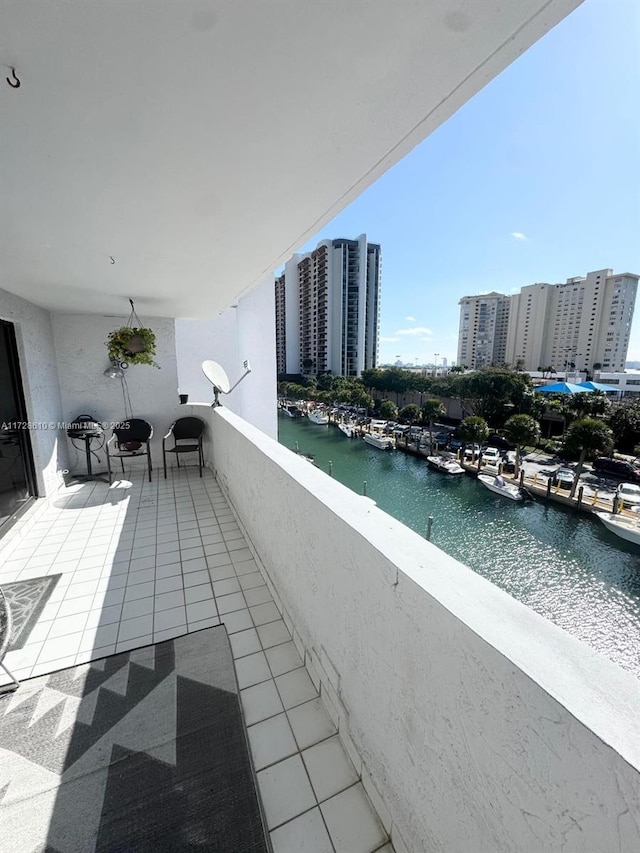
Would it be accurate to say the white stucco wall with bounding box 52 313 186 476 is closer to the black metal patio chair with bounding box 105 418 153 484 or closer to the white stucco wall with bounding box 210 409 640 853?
the black metal patio chair with bounding box 105 418 153 484

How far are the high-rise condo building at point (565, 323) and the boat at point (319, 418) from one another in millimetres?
31944

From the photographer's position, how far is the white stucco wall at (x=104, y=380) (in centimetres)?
473

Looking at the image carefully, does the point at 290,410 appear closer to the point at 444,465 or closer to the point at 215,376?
the point at 444,465

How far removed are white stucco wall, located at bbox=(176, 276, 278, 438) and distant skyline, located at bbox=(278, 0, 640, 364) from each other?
2.70 metres

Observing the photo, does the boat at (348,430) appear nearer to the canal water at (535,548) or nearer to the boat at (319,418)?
the boat at (319,418)

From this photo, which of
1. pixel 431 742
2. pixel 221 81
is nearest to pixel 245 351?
pixel 221 81

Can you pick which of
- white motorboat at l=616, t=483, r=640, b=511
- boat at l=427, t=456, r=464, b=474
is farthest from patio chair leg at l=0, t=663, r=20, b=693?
boat at l=427, t=456, r=464, b=474

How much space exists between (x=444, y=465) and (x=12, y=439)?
74.0 feet

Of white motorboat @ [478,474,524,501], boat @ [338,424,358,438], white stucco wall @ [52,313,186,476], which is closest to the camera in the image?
white stucco wall @ [52,313,186,476]

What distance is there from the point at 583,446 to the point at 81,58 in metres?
20.5

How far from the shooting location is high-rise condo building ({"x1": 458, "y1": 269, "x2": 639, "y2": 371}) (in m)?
43.8

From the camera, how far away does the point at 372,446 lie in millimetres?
29234

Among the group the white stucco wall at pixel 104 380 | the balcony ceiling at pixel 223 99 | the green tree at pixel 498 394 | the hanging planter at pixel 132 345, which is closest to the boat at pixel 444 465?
the green tree at pixel 498 394

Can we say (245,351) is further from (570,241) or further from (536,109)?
(570,241)
